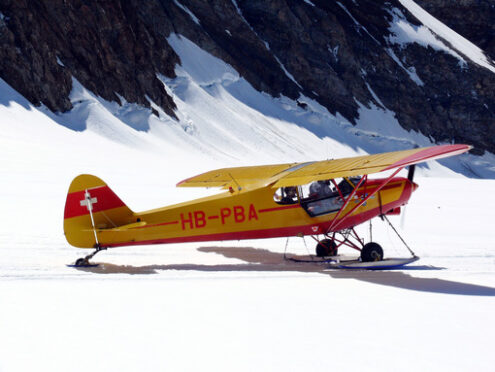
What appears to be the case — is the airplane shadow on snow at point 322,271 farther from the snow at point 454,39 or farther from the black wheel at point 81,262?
the snow at point 454,39

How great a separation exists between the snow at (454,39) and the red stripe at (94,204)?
257ft

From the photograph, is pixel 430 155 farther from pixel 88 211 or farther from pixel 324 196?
pixel 88 211

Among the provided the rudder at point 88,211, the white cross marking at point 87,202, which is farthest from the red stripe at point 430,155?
the white cross marking at point 87,202

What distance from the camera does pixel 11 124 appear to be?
27844 mm

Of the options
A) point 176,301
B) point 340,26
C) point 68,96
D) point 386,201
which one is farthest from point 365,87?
point 176,301

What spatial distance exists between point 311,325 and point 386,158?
3801 mm

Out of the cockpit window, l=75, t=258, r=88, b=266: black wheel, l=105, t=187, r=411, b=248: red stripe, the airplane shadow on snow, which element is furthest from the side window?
l=75, t=258, r=88, b=266: black wheel

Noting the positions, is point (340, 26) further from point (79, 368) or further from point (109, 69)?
point (79, 368)

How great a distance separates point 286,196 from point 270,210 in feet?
1.41

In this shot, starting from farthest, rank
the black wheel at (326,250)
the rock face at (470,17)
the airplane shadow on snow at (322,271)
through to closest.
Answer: the rock face at (470,17)
the black wheel at (326,250)
the airplane shadow on snow at (322,271)

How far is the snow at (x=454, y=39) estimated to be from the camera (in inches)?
3027

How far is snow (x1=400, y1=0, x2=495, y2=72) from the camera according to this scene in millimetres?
76875

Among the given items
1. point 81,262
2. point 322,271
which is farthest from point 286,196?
point 81,262

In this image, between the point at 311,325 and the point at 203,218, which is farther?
the point at 203,218
